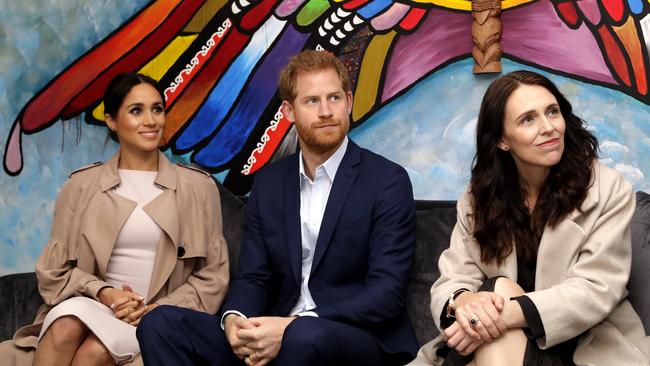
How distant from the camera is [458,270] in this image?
2.79 metres

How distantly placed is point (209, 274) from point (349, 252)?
24.7 inches

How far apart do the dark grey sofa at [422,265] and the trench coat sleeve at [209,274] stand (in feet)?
0.36

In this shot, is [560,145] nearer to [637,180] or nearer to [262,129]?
[637,180]

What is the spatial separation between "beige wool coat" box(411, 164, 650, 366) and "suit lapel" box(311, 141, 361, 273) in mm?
467

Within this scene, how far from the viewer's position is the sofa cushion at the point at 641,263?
2742 millimetres

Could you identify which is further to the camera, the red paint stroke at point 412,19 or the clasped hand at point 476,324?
the red paint stroke at point 412,19

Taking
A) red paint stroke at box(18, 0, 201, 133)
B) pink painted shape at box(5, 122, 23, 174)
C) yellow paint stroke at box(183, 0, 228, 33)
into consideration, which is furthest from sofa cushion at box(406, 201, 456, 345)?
pink painted shape at box(5, 122, 23, 174)

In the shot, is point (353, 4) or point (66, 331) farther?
point (353, 4)

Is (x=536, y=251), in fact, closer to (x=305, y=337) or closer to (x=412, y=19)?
(x=305, y=337)

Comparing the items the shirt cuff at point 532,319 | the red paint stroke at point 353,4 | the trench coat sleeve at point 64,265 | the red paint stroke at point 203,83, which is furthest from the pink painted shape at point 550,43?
the trench coat sleeve at point 64,265

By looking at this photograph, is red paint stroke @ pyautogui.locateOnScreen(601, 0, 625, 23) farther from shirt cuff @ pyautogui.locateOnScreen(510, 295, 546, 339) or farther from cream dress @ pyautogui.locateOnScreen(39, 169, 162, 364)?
cream dress @ pyautogui.locateOnScreen(39, 169, 162, 364)

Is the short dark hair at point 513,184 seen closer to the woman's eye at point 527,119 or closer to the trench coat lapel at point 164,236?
the woman's eye at point 527,119

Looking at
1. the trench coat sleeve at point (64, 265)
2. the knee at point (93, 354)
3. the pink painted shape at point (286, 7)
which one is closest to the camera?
the knee at point (93, 354)

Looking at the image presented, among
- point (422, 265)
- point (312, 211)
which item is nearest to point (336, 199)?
point (312, 211)
